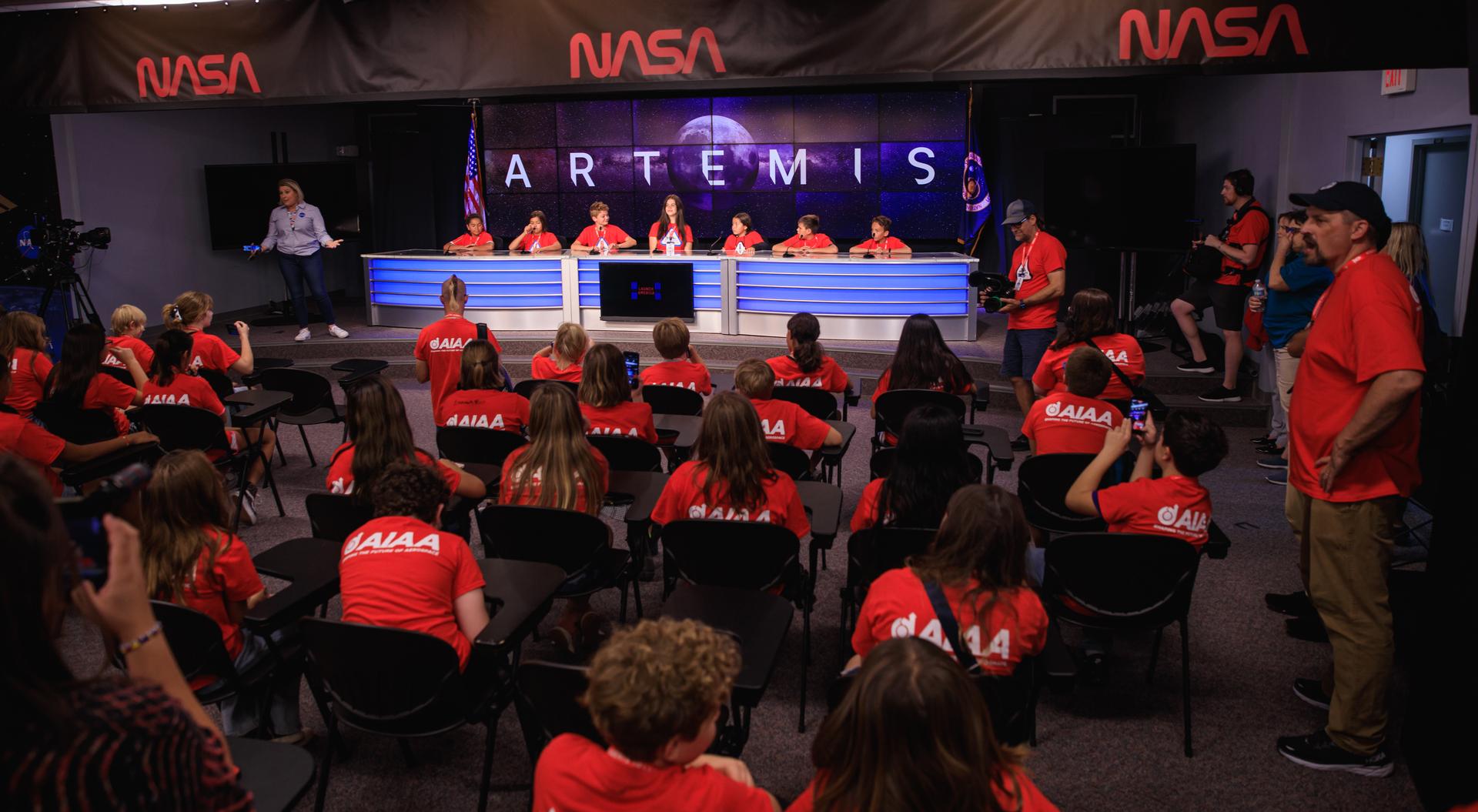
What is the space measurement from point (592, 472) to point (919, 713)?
2.46 m

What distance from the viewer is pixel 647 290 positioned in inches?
417

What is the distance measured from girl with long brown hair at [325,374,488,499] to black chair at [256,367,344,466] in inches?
101

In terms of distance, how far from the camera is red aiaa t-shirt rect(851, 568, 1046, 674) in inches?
105

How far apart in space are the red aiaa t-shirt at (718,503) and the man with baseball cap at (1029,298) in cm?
375

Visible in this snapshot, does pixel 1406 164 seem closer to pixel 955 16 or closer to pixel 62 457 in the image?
pixel 955 16

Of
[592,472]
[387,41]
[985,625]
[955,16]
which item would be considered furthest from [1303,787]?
[387,41]

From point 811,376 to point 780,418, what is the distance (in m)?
1.12

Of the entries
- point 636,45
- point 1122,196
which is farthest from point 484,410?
point 1122,196

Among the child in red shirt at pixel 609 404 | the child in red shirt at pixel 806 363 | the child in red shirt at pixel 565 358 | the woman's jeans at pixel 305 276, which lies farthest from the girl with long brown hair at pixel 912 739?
the woman's jeans at pixel 305 276

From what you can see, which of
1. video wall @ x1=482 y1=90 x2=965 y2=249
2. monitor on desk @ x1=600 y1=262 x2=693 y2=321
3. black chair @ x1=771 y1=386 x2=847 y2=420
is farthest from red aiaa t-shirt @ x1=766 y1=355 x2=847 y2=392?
video wall @ x1=482 y1=90 x2=965 y2=249

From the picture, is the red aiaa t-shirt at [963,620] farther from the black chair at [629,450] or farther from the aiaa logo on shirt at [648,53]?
the aiaa logo on shirt at [648,53]

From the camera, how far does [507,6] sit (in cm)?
510

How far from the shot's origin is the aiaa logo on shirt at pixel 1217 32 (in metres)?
4.25

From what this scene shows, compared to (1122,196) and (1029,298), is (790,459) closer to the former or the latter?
(1029,298)
